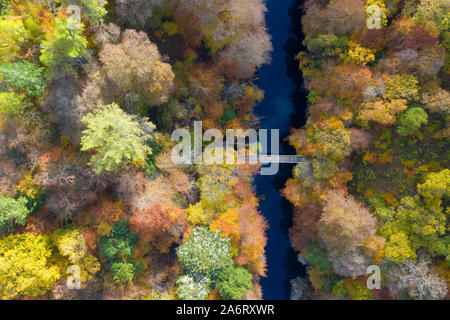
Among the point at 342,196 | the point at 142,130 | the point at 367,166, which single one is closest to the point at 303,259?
the point at 342,196

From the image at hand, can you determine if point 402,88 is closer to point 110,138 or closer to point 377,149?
point 377,149

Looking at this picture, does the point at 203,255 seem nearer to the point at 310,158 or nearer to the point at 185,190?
the point at 185,190

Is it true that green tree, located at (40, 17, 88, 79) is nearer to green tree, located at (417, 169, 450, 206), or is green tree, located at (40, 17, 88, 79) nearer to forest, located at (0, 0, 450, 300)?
forest, located at (0, 0, 450, 300)

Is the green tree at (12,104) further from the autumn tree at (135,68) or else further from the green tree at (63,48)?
the autumn tree at (135,68)

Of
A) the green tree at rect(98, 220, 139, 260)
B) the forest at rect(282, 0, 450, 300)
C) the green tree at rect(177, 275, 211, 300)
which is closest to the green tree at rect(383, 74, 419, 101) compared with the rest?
the forest at rect(282, 0, 450, 300)

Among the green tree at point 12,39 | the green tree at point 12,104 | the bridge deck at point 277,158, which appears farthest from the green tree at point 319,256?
the green tree at point 12,39
